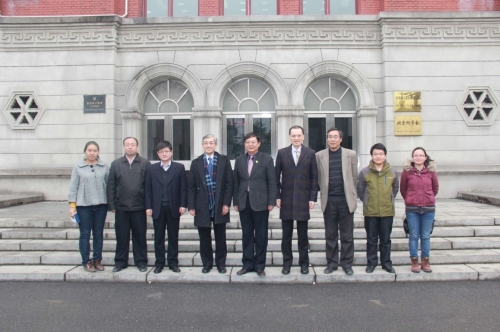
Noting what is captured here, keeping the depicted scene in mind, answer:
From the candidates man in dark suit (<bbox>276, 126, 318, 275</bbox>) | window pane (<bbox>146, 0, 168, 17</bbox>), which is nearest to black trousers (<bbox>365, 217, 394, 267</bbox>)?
man in dark suit (<bbox>276, 126, 318, 275</bbox>)

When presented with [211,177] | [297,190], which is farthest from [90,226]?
[297,190]

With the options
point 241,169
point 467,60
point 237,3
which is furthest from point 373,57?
point 241,169

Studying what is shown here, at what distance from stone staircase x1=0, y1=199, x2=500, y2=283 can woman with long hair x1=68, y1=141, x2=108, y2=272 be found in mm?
351

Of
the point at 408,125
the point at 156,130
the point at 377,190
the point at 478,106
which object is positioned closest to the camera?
the point at 377,190

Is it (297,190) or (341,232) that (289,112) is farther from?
(341,232)

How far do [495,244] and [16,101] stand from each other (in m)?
12.7

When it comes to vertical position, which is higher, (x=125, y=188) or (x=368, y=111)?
(x=368, y=111)

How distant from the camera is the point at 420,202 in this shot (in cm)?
527

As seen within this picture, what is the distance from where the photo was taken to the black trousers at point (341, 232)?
17.4 ft

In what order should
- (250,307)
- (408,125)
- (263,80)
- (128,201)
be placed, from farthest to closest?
(263,80)
(408,125)
(128,201)
(250,307)

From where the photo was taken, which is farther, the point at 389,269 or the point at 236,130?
the point at 236,130

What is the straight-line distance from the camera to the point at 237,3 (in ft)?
36.8

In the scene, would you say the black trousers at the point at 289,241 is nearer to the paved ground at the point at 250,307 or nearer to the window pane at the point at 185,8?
the paved ground at the point at 250,307

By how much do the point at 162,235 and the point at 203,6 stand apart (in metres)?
8.16
